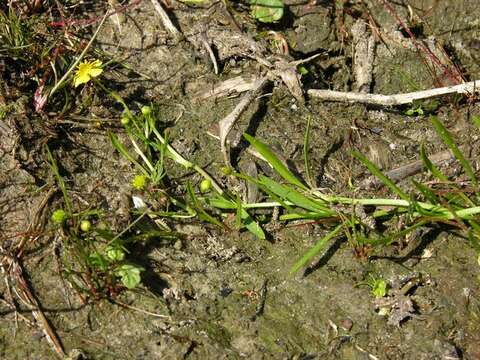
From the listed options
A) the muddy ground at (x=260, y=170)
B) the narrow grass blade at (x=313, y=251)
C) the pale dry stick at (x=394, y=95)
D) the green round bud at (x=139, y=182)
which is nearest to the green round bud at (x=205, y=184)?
the muddy ground at (x=260, y=170)

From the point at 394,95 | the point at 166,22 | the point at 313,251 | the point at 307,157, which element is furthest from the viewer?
the point at 166,22

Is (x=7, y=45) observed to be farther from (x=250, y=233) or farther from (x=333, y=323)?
(x=333, y=323)

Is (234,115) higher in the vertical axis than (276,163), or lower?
higher

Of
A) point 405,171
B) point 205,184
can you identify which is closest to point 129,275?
point 205,184

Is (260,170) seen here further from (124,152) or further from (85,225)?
(85,225)

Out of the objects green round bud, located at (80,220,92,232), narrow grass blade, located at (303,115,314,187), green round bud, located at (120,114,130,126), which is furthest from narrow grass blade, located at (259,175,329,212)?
green round bud, located at (80,220,92,232)
